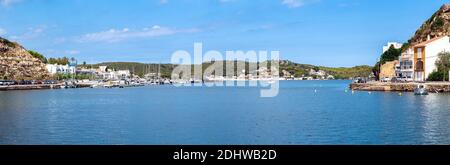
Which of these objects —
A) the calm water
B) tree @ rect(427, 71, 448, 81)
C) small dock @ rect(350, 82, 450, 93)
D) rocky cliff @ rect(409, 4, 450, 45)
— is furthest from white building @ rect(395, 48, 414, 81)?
the calm water

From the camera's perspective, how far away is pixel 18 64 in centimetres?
15400

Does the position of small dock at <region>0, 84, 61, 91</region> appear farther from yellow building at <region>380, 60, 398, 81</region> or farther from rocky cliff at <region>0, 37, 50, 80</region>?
yellow building at <region>380, 60, 398, 81</region>

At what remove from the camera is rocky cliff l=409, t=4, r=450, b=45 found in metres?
110

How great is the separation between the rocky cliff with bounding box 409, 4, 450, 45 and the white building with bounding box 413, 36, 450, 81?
61.7 ft

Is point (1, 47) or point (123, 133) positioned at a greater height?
point (1, 47)

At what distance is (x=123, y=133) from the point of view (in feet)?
105

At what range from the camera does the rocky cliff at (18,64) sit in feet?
486

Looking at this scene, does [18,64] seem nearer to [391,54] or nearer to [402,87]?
[391,54]

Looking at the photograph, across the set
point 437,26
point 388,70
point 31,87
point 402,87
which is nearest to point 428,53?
point 402,87

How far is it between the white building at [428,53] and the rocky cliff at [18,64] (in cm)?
10034

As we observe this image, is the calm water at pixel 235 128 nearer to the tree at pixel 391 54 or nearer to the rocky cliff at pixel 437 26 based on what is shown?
the rocky cliff at pixel 437 26
